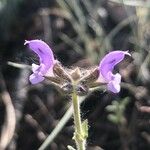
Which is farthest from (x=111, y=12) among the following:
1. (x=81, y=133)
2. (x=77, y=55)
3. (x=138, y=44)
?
(x=81, y=133)

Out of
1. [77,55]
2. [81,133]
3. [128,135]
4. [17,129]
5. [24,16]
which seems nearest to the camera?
[81,133]

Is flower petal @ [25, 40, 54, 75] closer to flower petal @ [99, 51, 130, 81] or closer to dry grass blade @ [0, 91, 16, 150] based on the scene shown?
flower petal @ [99, 51, 130, 81]

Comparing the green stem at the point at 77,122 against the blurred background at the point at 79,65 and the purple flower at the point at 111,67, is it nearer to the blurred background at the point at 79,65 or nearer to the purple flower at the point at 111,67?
the purple flower at the point at 111,67

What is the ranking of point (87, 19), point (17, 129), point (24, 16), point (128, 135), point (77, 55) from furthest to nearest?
point (24, 16), point (87, 19), point (77, 55), point (17, 129), point (128, 135)

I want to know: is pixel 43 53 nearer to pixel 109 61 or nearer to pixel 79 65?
pixel 109 61

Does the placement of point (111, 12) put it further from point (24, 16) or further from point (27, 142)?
point (27, 142)

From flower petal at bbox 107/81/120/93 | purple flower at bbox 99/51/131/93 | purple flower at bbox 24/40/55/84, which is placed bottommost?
flower petal at bbox 107/81/120/93

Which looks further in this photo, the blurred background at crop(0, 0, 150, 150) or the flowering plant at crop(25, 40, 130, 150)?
the blurred background at crop(0, 0, 150, 150)

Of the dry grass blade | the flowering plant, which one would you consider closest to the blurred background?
the dry grass blade

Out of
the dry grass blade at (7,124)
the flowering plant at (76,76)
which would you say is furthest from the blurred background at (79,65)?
the flowering plant at (76,76)
